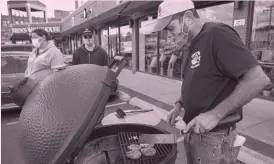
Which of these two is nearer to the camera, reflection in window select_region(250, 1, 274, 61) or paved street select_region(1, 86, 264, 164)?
paved street select_region(1, 86, 264, 164)

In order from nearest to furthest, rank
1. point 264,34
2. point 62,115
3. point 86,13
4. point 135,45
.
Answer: point 62,115 < point 264,34 < point 135,45 < point 86,13

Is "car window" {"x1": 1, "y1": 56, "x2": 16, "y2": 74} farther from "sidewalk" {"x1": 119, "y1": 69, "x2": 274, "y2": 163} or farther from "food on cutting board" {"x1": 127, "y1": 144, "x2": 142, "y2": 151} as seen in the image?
"food on cutting board" {"x1": 127, "y1": 144, "x2": 142, "y2": 151}

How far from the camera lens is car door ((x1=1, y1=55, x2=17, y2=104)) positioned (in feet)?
18.9

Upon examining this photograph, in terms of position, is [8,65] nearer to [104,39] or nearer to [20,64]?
[20,64]

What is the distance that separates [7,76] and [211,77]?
595 cm

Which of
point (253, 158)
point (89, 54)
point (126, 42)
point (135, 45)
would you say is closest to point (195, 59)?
point (253, 158)

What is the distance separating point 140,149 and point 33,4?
5902cm

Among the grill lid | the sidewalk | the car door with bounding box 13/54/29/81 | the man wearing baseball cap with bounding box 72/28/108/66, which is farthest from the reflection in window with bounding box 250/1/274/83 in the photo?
the car door with bounding box 13/54/29/81

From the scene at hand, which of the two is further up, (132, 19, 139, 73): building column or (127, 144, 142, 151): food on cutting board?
(132, 19, 139, 73): building column

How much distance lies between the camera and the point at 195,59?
151cm

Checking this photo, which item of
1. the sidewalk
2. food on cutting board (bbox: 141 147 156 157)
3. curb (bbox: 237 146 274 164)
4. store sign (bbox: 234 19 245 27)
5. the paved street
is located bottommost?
the paved street

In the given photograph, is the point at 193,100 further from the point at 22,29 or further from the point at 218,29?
the point at 22,29

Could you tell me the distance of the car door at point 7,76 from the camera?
575 cm

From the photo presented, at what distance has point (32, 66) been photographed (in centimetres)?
396
